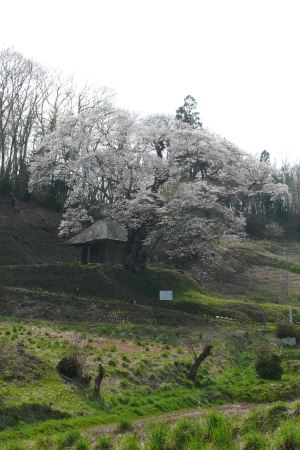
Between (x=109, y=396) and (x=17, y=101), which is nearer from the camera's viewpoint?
(x=109, y=396)

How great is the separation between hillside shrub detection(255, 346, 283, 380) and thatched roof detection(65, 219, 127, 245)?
23.1m

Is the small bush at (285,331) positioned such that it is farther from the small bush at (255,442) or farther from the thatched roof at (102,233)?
the small bush at (255,442)

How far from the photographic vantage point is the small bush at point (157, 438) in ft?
31.3

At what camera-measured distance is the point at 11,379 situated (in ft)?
53.9

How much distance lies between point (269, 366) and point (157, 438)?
1308 centimetres

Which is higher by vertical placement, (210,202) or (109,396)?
(210,202)

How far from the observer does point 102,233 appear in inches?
1751

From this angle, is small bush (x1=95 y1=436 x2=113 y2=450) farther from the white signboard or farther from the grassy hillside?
the white signboard

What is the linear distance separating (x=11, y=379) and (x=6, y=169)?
147 feet

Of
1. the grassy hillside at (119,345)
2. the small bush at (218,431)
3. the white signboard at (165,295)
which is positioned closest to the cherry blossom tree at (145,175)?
the grassy hillside at (119,345)

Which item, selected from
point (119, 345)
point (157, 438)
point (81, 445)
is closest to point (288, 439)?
point (157, 438)

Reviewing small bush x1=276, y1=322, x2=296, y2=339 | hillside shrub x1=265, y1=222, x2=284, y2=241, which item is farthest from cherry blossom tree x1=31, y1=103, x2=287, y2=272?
hillside shrub x1=265, y1=222, x2=284, y2=241

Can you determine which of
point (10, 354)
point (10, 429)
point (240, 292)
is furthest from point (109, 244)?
point (10, 429)

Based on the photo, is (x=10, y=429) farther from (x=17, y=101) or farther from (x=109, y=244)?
(x=17, y=101)
